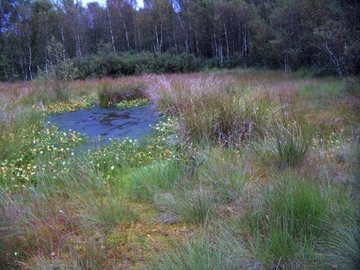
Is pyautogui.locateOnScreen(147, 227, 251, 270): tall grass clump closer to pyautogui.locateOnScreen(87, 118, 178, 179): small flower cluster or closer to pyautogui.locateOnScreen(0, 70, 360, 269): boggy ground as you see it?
pyautogui.locateOnScreen(0, 70, 360, 269): boggy ground

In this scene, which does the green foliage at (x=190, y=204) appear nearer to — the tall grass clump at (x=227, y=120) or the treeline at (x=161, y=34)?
the tall grass clump at (x=227, y=120)

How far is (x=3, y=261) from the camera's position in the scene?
2.40 metres

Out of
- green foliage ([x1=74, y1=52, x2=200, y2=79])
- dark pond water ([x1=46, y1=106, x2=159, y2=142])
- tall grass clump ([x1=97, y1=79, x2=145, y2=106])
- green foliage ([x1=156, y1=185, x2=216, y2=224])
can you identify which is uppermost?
green foliage ([x1=74, y1=52, x2=200, y2=79])

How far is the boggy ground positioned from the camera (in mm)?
2230

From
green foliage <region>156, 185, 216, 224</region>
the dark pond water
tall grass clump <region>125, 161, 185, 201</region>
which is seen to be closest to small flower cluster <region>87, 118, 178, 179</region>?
tall grass clump <region>125, 161, 185, 201</region>

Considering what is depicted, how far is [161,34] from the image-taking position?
31.3 meters

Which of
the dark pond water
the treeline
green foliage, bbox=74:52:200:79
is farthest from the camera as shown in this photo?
green foliage, bbox=74:52:200:79

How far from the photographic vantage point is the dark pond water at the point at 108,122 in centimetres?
677

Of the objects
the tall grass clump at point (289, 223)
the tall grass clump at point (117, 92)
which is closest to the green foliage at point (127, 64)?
the tall grass clump at point (117, 92)

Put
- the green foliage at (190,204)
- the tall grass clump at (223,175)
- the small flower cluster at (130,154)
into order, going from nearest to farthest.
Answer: the green foliage at (190,204)
the tall grass clump at (223,175)
the small flower cluster at (130,154)

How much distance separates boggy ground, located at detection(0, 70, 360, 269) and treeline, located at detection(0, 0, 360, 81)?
13153mm

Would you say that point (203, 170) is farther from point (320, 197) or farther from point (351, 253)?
point (351, 253)

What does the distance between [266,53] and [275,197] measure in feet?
75.6

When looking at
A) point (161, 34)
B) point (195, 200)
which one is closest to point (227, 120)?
point (195, 200)
